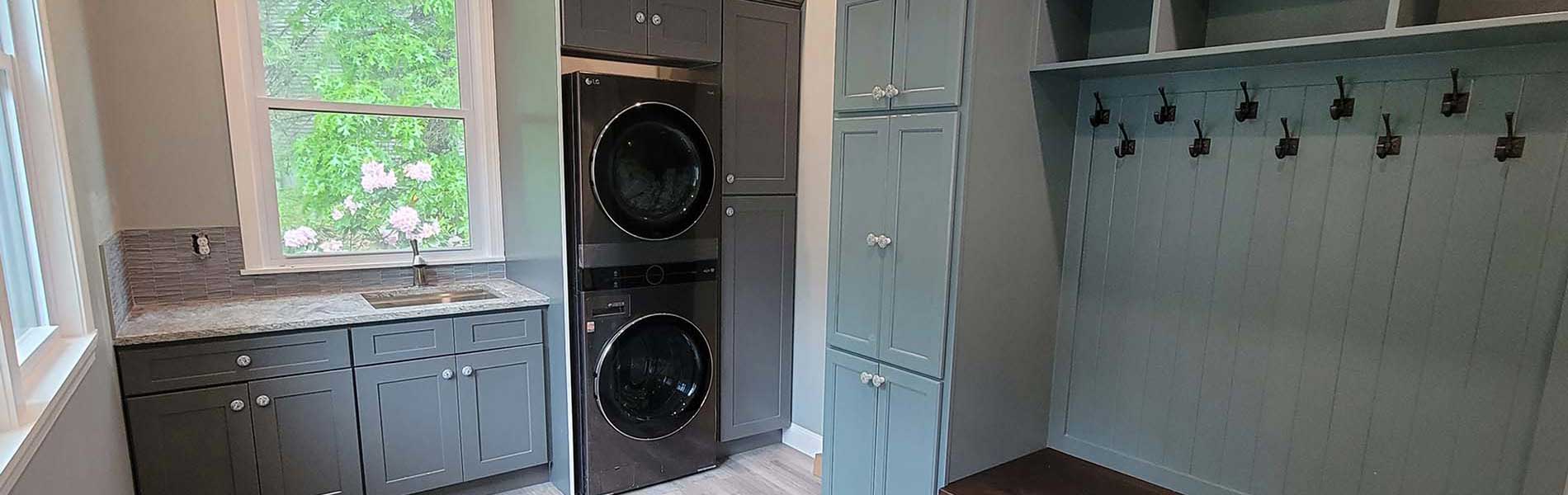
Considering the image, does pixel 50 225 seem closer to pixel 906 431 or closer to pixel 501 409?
pixel 501 409

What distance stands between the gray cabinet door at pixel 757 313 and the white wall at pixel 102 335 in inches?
79.0

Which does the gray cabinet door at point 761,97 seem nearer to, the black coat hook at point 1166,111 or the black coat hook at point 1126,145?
the black coat hook at point 1126,145

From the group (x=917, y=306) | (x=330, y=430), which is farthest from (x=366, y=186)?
Result: (x=917, y=306)

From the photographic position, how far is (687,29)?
113 inches

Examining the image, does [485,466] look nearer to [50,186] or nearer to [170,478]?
[170,478]

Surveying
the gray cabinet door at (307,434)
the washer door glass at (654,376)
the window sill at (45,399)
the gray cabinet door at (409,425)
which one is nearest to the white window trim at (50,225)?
the window sill at (45,399)

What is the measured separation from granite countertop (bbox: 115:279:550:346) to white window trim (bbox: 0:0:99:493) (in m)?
0.32

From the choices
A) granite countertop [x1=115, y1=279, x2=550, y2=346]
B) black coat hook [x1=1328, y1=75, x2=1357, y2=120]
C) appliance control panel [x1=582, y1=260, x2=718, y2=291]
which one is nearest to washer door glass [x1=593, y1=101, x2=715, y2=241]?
appliance control panel [x1=582, y1=260, x2=718, y2=291]

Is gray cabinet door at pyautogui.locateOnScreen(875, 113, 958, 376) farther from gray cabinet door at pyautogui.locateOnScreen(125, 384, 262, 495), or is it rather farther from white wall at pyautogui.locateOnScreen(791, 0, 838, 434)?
gray cabinet door at pyautogui.locateOnScreen(125, 384, 262, 495)

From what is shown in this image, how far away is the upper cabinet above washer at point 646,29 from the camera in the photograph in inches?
102

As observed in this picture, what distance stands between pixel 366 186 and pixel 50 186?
1.25 m

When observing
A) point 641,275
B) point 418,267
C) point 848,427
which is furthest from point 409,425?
point 848,427

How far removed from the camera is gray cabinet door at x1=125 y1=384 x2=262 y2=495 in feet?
7.26

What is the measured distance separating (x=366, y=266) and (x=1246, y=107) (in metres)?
3.22
